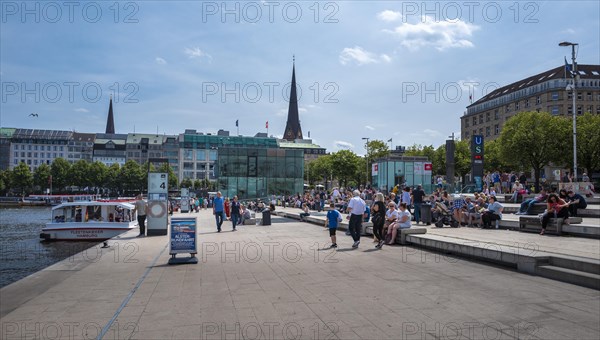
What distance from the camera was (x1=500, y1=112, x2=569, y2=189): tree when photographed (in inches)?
2031

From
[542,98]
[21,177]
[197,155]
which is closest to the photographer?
[542,98]

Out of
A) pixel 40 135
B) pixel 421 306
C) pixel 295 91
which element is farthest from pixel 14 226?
pixel 40 135

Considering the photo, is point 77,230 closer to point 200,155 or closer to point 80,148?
point 200,155

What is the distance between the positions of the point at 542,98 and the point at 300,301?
282 ft

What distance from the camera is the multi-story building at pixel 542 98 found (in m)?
79.1

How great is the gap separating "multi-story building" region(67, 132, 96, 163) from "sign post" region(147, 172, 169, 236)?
158 meters

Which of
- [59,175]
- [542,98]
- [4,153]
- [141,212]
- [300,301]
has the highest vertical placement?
[542,98]

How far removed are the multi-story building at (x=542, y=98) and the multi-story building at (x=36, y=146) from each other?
133 metres

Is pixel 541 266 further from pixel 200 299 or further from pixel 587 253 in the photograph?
pixel 200 299

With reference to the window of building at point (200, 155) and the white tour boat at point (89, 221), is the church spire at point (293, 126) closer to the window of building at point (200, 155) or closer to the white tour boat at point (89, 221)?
the window of building at point (200, 155)

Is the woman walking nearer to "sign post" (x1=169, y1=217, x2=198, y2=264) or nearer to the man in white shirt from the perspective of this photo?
the man in white shirt

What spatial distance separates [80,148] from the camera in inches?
6407

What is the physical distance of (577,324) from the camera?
590cm

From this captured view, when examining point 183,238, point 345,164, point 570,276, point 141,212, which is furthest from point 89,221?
point 345,164
